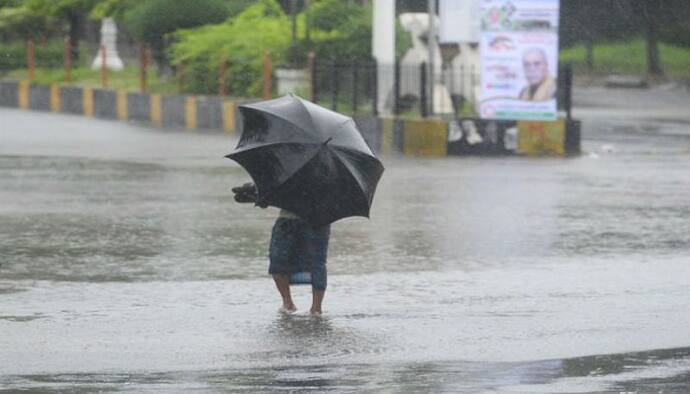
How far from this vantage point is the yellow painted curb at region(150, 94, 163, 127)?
31594 millimetres

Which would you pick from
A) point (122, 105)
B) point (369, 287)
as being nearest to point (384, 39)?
point (122, 105)

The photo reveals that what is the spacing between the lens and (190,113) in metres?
30.3

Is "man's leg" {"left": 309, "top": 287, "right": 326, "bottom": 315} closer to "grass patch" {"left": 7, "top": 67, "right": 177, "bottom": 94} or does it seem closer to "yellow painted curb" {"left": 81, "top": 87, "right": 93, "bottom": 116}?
"grass patch" {"left": 7, "top": 67, "right": 177, "bottom": 94}

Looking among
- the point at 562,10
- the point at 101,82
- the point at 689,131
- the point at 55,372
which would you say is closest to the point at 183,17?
the point at 101,82

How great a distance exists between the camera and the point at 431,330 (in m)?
9.64

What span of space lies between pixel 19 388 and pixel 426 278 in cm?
446

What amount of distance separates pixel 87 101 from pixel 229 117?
6501 mm

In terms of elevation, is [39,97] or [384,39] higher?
[384,39]

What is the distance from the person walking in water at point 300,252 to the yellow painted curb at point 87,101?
2452cm

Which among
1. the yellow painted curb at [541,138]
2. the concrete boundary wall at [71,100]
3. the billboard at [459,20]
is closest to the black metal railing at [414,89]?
the yellow painted curb at [541,138]

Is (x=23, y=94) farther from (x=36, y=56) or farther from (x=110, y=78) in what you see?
(x=36, y=56)

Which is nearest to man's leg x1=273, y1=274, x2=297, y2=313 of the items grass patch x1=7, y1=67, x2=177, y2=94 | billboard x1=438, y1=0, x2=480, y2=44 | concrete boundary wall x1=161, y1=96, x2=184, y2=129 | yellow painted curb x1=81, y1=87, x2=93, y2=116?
billboard x1=438, y1=0, x2=480, y2=44

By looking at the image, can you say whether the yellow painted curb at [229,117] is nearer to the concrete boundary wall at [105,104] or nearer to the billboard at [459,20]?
the concrete boundary wall at [105,104]

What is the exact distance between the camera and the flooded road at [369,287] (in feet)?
27.2
